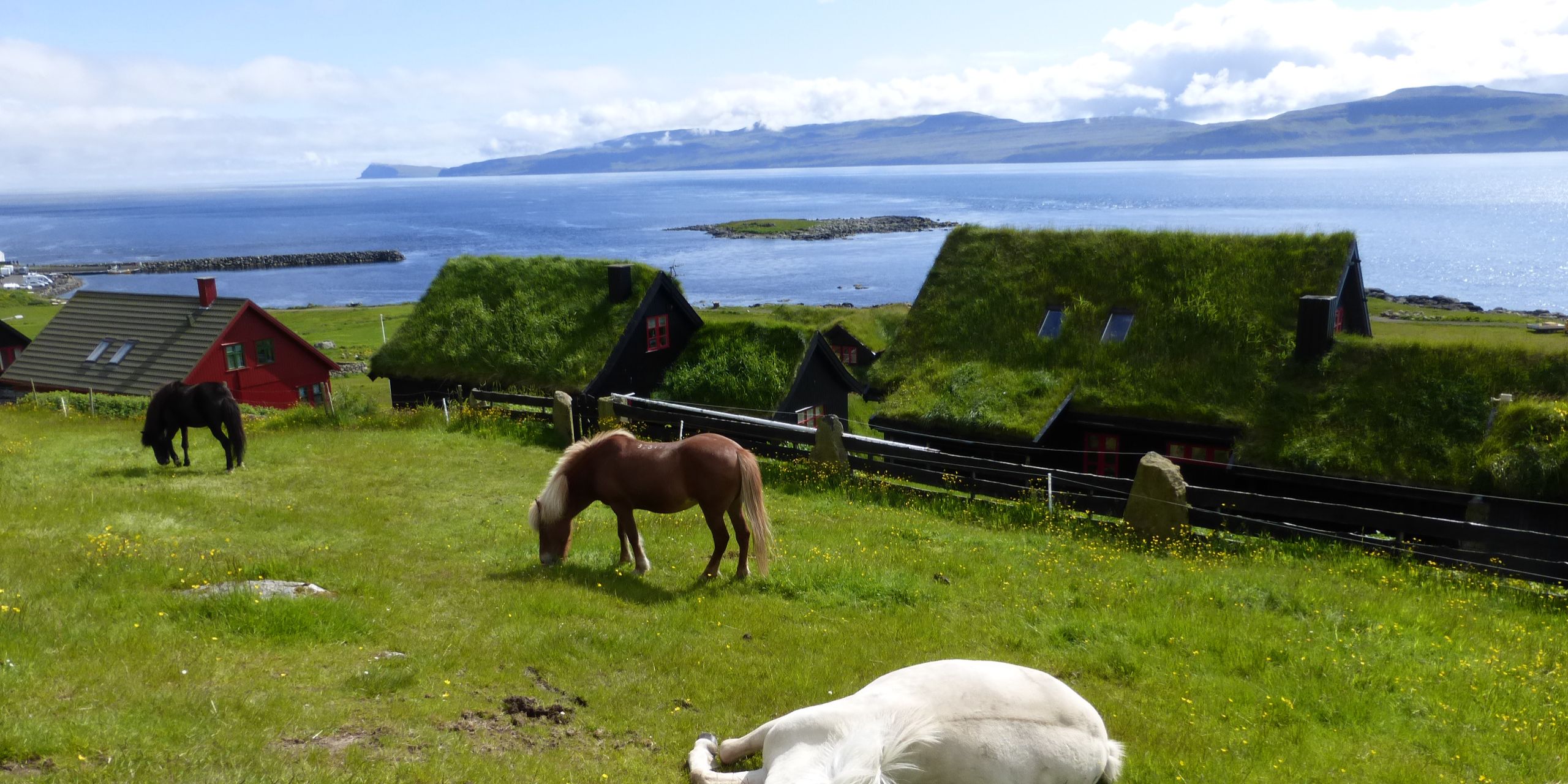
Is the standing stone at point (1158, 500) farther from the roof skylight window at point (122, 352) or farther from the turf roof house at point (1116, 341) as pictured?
the roof skylight window at point (122, 352)

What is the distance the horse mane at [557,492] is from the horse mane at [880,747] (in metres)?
7.10

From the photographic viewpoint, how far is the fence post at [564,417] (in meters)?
23.8

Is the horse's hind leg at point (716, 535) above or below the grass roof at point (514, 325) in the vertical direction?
below

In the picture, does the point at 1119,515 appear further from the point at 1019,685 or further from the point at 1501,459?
the point at 1019,685

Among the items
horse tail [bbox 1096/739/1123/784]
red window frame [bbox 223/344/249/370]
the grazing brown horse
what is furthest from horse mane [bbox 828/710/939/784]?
red window frame [bbox 223/344/249/370]

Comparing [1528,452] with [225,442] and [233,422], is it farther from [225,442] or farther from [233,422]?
[225,442]

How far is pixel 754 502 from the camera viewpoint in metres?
11.5

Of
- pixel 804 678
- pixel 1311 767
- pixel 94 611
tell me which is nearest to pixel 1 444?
pixel 94 611

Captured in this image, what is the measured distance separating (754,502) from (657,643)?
2.59 metres

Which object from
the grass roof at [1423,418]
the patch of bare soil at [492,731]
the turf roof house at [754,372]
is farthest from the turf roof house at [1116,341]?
the patch of bare soil at [492,731]

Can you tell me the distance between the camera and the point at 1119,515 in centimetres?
1703

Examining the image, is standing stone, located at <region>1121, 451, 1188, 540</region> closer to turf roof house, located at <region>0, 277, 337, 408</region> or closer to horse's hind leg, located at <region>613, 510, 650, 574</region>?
horse's hind leg, located at <region>613, 510, 650, 574</region>

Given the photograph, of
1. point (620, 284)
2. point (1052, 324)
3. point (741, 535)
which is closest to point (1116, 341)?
point (1052, 324)

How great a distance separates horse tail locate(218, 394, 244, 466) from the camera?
61.2 ft
